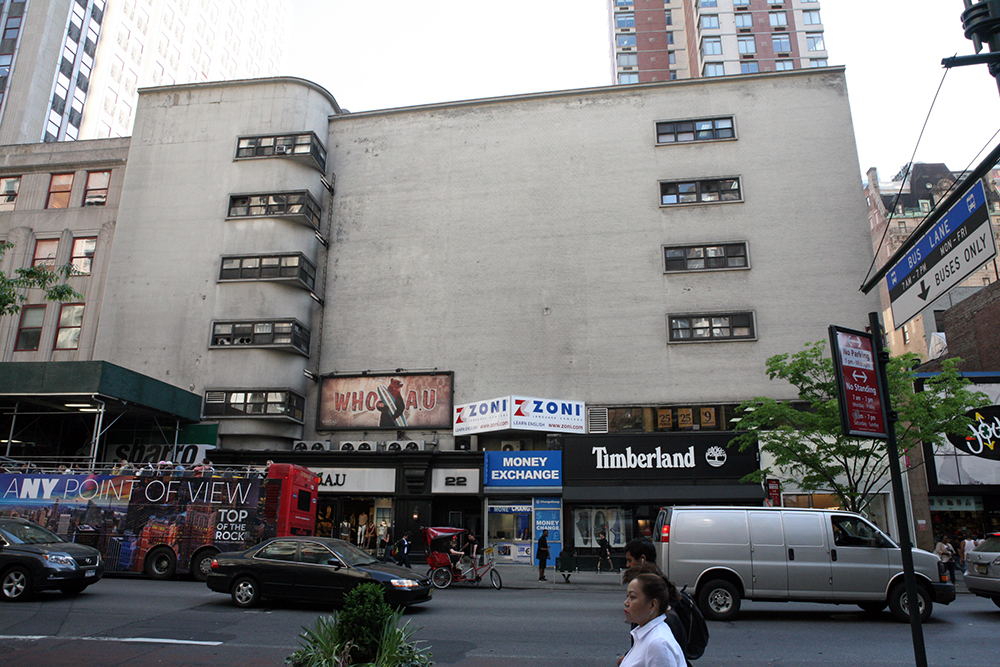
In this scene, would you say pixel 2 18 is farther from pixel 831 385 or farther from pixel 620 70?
pixel 831 385

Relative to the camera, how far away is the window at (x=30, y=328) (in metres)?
32.3

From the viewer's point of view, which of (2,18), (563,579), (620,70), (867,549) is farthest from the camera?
(620,70)

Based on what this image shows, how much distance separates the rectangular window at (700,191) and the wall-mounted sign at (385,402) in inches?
515

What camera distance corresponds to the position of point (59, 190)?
35406mm

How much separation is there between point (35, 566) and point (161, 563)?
5742 mm

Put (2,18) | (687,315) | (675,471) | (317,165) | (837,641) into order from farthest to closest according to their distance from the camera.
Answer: (2,18) < (317,165) < (687,315) < (675,471) < (837,641)

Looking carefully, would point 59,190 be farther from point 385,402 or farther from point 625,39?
point 625,39

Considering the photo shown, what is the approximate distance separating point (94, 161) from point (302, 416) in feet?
61.5

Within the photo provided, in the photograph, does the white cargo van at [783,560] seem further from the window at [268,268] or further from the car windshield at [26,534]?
the window at [268,268]

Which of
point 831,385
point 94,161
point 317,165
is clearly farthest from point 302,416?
point 831,385

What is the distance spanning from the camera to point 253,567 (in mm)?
13047

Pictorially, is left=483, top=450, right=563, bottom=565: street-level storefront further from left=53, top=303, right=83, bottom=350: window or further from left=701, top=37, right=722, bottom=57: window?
left=701, top=37, right=722, bottom=57: window

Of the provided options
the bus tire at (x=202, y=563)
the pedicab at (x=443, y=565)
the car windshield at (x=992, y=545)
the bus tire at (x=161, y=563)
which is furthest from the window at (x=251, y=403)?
the car windshield at (x=992, y=545)

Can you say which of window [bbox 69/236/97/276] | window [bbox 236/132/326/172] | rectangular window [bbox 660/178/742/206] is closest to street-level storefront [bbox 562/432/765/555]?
rectangular window [bbox 660/178/742/206]
